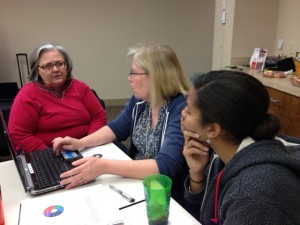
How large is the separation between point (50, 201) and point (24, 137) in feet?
2.72

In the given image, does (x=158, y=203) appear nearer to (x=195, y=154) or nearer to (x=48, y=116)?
(x=195, y=154)

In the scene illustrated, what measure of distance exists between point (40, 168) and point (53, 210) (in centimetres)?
34

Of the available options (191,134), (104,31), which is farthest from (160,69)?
(104,31)

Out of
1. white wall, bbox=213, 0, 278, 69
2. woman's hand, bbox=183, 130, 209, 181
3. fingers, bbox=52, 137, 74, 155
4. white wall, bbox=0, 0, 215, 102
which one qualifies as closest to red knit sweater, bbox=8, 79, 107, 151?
fingers, bbox=52, 137, 74, 155

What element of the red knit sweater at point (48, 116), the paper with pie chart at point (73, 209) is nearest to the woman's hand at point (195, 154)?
the paper with pie chart at point (73, 209)

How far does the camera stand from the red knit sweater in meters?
1.74

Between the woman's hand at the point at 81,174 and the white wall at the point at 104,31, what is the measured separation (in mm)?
3488

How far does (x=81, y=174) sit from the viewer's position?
3.74 ft

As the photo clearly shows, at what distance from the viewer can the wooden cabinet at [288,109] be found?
236 cm

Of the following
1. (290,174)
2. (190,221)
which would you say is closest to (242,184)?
(290,174)

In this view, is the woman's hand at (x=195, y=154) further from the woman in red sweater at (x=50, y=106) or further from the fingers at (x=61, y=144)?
the woman in red sweater at (x=50, y=106)

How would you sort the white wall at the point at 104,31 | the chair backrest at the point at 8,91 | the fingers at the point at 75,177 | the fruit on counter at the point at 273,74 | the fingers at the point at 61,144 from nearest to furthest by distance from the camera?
1. the fingers at the point at 75,177
2. the fingers at the point at 61,144
3. the fruit on counter at the point at 273,74
4. the chair backrest at the point at 8,91
5. the white wall at the point at 104,31

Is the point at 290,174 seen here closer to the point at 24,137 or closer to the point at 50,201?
the point at 50,201

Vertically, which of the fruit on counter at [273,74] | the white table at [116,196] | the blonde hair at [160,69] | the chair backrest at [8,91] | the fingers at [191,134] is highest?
the blonde hair at [160,69]
